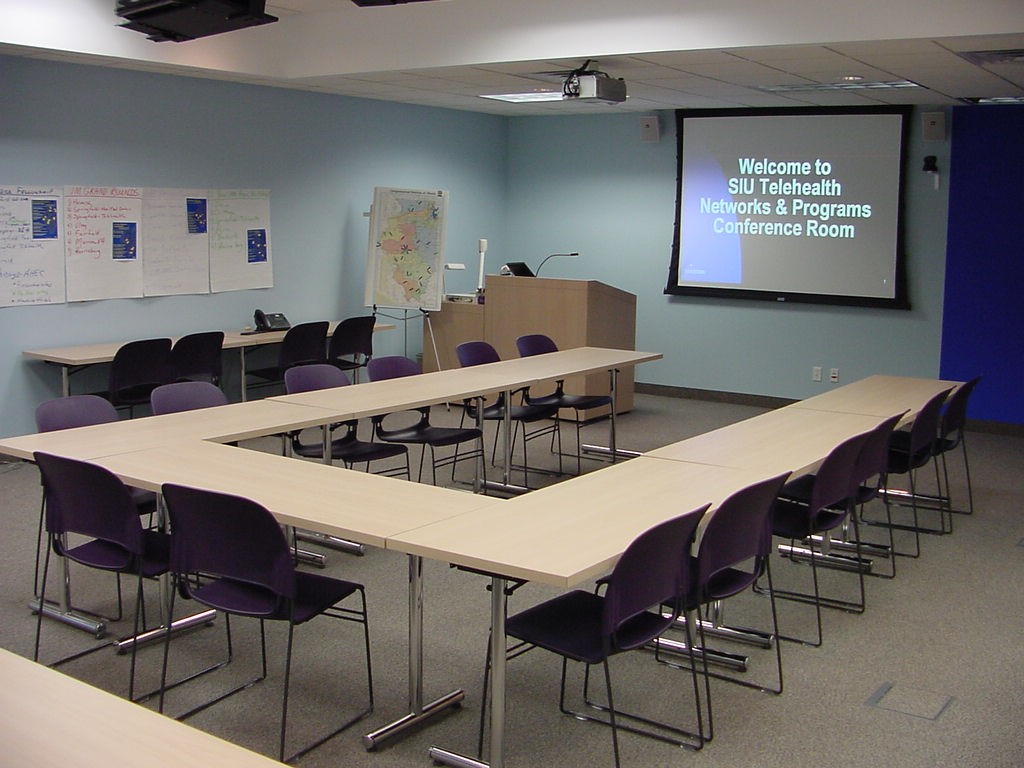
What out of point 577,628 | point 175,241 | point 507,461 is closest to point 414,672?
point 577,628

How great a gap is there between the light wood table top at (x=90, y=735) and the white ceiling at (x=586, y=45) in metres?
4.98

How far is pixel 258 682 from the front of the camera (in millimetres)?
4004

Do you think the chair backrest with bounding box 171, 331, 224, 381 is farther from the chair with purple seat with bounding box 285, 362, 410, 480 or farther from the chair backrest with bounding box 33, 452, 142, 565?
the chair backrest with bounding box 33, 452, 142, 565

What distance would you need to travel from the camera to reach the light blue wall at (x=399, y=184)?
7262 millimetres

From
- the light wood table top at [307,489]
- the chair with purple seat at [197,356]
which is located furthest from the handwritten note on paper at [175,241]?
the light wood table top at [307,489]

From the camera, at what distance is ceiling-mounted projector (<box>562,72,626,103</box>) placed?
6.86 metres

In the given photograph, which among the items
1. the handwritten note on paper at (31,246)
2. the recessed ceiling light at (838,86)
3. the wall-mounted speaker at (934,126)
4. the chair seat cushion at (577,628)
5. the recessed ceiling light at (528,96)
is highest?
the recessed ceiling light at (528,96)

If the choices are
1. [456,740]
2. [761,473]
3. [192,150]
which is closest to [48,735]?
[456,740]

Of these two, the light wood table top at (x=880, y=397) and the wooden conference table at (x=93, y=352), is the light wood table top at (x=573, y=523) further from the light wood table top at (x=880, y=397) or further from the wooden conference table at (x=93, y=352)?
the wooden conference table at (x=93, y=352)

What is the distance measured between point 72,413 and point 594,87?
377 centimetres

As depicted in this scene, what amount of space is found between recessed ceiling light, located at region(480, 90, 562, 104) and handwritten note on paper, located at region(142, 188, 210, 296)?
8.14 ft

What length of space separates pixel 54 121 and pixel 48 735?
6.07 m

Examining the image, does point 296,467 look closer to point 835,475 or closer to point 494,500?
point 494,500

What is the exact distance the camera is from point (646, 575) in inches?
127
